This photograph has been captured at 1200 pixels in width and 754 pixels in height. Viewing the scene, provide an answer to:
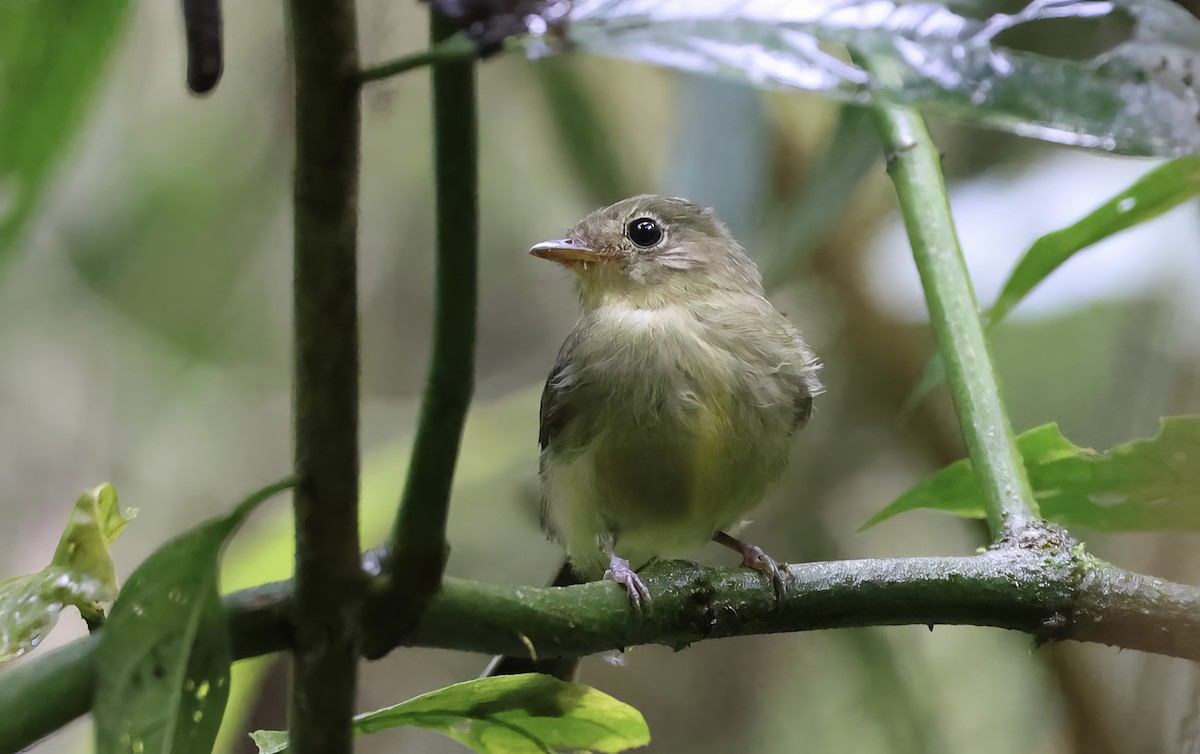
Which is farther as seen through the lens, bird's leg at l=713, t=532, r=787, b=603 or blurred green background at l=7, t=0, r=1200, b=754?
blurred green background at l=7, t=0, r=1200, b=754

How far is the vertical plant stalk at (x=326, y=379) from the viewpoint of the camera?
1.64ft

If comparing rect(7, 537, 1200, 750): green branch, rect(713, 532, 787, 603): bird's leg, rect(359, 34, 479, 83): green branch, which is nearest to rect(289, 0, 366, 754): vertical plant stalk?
rect(359, 34, 479, 83): green branch

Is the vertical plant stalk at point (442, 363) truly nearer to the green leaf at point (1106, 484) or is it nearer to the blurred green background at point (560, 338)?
the green leaf at point (1106, 484)

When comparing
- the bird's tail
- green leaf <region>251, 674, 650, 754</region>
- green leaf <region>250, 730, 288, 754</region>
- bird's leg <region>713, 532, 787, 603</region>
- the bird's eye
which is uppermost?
the bird's eye

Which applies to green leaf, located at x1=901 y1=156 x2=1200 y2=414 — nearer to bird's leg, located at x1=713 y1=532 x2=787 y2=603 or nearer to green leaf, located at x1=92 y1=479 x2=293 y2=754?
bird's leg, located at x1=713 y1=532 x2=787 y2=603

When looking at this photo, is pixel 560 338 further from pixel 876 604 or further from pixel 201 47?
pixel 201 47

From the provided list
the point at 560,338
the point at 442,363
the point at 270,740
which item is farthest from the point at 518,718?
the point at 560,338

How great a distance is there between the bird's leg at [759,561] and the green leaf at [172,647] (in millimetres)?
552

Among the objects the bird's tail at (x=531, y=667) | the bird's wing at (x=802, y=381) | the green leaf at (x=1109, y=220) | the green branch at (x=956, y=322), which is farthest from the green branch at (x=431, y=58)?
the bird's wing at (x=802, y=381)

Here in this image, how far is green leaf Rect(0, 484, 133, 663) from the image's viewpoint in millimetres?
790

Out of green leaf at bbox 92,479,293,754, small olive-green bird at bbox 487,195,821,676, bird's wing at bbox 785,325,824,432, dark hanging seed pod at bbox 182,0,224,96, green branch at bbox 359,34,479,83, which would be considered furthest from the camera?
bird's wing at bbox 785,325,824,432

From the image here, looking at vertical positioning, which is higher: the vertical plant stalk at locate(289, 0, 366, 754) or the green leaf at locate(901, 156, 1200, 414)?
the green leaf at locate(901, 156, 1200, 414)

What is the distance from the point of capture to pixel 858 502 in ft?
11.5

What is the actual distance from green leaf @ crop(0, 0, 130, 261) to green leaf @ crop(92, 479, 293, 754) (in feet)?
0.72
